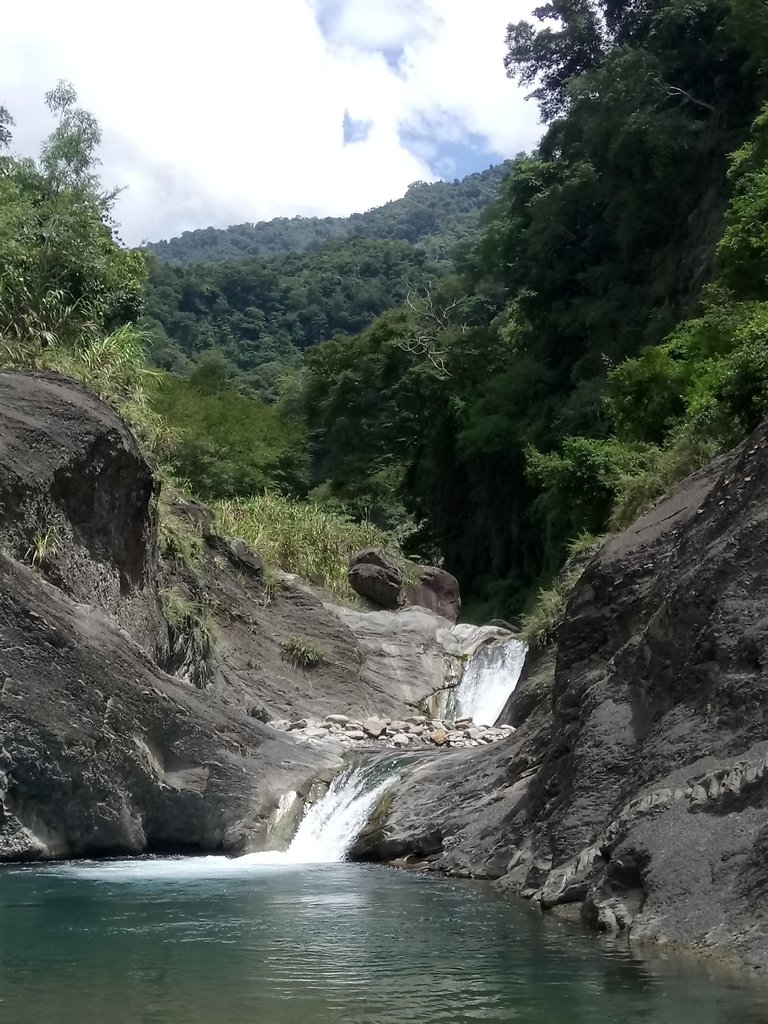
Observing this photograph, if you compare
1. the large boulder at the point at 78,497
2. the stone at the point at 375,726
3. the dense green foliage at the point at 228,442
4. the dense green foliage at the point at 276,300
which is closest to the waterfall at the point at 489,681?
the stone at the point at 375,726

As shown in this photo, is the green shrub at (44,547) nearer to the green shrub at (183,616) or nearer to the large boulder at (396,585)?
the green shrub at (183,616)

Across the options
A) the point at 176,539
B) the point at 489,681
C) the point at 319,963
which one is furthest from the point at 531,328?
the point at 319,963

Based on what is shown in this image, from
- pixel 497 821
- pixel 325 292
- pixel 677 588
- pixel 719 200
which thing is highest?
pixel 325 292

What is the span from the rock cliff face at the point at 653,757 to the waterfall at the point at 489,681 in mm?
11327

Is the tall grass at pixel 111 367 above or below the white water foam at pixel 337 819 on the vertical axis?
above

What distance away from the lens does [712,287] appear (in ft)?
78.3

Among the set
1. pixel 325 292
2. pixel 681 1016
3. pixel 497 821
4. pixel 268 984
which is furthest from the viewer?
pixel 325 292

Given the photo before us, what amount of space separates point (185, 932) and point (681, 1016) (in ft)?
14.3

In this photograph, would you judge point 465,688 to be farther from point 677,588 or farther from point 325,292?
point 325,292

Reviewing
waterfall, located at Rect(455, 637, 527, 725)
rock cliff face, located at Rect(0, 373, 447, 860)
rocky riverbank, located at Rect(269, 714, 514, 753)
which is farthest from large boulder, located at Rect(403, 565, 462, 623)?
rock cliff face, located at Rect(0, 373, 447, 860)

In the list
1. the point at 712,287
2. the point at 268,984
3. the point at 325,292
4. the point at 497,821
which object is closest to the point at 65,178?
the point at 712,287

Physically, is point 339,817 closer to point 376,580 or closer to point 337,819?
point 337,819

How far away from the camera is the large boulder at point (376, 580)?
29.8 meters

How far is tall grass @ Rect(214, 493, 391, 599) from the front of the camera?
2962 centimetres
